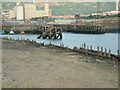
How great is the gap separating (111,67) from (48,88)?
9461mm

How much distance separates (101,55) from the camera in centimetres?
2697

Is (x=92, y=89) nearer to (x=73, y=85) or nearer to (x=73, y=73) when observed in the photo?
(x=73, y=85)

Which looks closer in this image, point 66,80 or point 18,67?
point 66,80

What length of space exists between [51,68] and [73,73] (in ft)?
9.13

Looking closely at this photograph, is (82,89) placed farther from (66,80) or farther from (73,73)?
(73,73)

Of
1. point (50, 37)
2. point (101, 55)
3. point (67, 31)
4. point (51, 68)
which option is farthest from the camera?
point (67, 31)

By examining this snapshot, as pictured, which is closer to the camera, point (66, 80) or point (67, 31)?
point (66, 80)

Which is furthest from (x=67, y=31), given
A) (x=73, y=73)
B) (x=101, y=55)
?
(x=73, y=73)

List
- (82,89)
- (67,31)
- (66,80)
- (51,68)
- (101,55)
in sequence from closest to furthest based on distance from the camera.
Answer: (82,89) → (66,80) → (51,68) → (101,55) → (67,31)

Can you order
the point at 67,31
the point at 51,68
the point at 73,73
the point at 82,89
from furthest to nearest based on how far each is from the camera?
the point at 67,31
the point at 51,68
the point at 73,73
the point at 82,89

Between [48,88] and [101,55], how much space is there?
14.9 meters

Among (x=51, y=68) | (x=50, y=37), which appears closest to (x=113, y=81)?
(x=51, y=68)

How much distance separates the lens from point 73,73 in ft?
58.4

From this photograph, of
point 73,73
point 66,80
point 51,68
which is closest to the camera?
point 66,80
